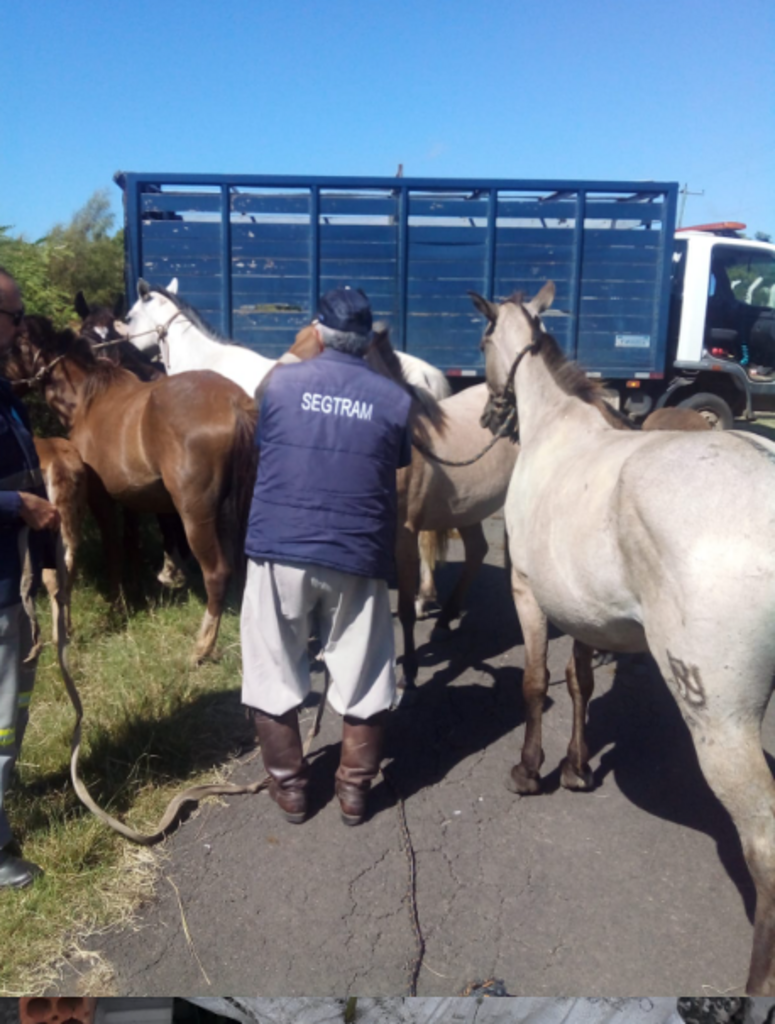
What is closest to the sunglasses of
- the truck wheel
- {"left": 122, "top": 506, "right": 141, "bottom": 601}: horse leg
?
{"left": 122, "top": 506, "right": 141, "bottom": 601}: horse leg

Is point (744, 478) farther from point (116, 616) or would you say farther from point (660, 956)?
point (116, 616)

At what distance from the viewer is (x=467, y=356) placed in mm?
7789

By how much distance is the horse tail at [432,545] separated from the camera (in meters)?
5.71

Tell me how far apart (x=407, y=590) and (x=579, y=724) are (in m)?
1.41

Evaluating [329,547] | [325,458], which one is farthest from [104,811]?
[325,458]

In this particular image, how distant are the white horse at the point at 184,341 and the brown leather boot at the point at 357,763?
2712 mm

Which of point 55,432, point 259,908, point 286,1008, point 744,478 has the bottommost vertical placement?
point 259,908

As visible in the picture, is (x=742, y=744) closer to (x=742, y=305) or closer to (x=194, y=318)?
(x=194, y=318)

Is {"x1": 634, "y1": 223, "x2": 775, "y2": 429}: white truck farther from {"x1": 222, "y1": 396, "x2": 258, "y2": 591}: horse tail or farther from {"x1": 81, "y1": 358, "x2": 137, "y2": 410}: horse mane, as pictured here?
{"x1": 81, "y1": 358, "x2": 137, "y2": 410}: horse mane

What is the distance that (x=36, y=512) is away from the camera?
8.66ft

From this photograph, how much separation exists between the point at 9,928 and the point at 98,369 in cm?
366

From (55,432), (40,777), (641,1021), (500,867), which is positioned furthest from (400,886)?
(55,432)

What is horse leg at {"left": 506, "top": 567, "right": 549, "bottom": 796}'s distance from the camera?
336 centimetres

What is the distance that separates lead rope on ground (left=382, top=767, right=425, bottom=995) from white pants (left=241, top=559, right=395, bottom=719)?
0.48 m
